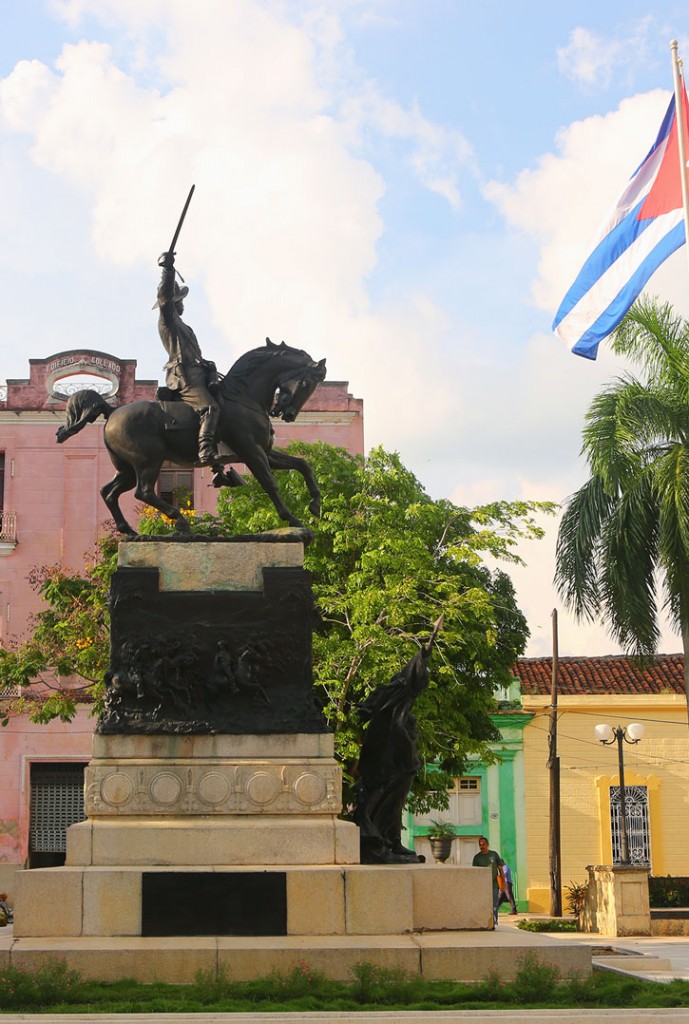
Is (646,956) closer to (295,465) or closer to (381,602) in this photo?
(295,465)

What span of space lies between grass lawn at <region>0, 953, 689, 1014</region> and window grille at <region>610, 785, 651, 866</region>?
1132 inches

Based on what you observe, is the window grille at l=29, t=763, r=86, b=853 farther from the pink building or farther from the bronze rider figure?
the bronze rider figure

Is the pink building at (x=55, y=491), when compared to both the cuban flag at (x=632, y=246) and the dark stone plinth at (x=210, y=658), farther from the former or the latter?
the dark stone plinth at (x=210, y=658)

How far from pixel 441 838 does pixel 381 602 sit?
16195 mm

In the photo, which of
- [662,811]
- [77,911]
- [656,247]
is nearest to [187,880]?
[77,911]

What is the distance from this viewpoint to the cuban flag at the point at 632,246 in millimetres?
18172

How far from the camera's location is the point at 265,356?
15172 mm

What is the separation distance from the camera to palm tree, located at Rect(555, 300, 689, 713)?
85.7ft

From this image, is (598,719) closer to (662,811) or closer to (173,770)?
(662,811)

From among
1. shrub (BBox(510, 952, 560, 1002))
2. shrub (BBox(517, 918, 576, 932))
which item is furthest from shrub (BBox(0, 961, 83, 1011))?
shrub (BBox(517, 918, 576, 932))

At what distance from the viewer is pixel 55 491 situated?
38375 mm

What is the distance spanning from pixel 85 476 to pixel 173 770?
85.7ft

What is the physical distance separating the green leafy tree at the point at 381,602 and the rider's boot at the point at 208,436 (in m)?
9.71

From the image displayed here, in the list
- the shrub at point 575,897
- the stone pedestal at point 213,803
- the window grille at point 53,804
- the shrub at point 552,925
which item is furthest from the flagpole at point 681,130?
the window grille at point 53,804
